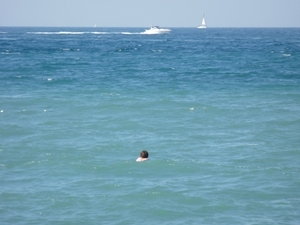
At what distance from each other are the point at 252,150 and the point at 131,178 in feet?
22.0

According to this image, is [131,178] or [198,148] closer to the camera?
[131,178]

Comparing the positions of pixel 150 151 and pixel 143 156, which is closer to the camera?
pixel 143 156

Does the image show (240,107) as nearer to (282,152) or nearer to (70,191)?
(282,152)

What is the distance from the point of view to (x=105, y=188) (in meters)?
18.5

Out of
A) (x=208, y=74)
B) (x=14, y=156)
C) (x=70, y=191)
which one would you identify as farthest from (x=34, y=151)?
(x=208, y=74)

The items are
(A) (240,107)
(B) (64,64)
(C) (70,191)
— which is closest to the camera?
(C) (70,191)

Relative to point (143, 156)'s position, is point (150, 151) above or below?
below

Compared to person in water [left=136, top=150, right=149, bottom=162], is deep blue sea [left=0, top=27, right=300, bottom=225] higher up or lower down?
lower down

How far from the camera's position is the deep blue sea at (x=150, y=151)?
1659 cm

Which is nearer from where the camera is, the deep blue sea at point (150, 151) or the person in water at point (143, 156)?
the deep blue sea at point (150, 151)

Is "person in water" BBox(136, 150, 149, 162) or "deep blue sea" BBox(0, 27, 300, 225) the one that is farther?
"person in water" BBox(136, 150, 149, 162)

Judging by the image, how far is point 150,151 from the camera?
23359 mm

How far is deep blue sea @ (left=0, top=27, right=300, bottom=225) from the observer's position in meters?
16.6

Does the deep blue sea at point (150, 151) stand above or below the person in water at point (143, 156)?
below
